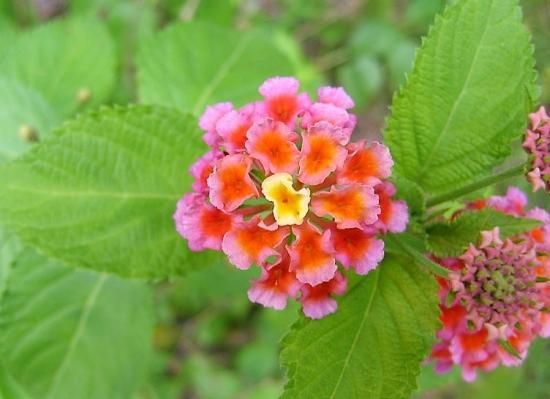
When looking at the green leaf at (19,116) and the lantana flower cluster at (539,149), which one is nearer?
the lantana flower cluster at (539,149)

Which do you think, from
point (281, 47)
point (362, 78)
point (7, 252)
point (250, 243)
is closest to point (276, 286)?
point (250, 243)

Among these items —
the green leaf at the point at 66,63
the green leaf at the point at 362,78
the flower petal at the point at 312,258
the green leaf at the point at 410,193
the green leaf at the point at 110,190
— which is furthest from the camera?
the green leaf at the point at 362,78

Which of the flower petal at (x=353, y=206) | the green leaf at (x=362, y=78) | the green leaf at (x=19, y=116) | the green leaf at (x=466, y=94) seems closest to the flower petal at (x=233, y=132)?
the flower petal at (x=353, y=206)

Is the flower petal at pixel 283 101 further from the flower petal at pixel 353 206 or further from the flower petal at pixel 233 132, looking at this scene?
the flower petal at pixel 353 206

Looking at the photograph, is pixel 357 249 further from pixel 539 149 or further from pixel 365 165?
pixel 539 149

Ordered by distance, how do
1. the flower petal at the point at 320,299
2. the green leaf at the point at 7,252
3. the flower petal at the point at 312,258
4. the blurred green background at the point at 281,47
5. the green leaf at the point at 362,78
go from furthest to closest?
the green leaf at the point at 362,78 < the blurred green background at the point at 281,47 < the green leaf at the point at 7,252 < the flower petal at the point at 320,299 < the flower petal at the point at 312,258

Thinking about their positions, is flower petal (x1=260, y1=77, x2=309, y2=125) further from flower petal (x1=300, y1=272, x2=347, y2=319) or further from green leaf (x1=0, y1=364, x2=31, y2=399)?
green leaf (x1=0, y1=364, x2=31, y2=399)

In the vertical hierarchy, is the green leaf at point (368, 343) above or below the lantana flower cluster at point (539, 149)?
below

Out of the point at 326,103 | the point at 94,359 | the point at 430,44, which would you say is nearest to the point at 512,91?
the point at 430,44
